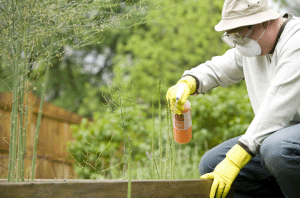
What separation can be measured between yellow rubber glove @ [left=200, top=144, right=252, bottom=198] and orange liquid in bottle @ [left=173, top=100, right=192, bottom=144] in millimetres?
514

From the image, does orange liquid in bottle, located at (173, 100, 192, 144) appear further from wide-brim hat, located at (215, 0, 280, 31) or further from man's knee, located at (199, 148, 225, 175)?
wide-brim hat, located at (215, 0, 280, 31)

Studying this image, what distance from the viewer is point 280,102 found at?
146cm

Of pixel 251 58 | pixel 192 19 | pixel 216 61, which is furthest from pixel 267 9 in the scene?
pixel 192 19

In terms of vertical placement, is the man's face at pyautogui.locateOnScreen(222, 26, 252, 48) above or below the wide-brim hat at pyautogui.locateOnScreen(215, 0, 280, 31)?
below

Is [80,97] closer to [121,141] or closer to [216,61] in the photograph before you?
[121,141]

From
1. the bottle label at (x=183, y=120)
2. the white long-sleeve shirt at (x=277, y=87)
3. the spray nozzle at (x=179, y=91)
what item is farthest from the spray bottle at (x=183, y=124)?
the white long-sleeve shirt at (x=277, y=87)

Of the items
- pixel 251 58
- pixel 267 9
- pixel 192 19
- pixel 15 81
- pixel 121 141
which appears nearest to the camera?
pixel 15 81

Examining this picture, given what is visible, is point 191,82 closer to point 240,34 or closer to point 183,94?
point 183,94

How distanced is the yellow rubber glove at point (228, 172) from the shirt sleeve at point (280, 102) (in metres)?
0.05

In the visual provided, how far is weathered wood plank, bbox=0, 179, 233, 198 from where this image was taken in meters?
1.10

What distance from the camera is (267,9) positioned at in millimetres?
1663

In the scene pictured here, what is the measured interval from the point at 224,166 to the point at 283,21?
0.83 metres

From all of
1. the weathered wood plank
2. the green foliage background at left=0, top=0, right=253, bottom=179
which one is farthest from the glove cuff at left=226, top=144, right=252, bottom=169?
the green foliage background at left=0, top=0, right=253, bottom=179

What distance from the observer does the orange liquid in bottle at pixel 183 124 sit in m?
1.96
